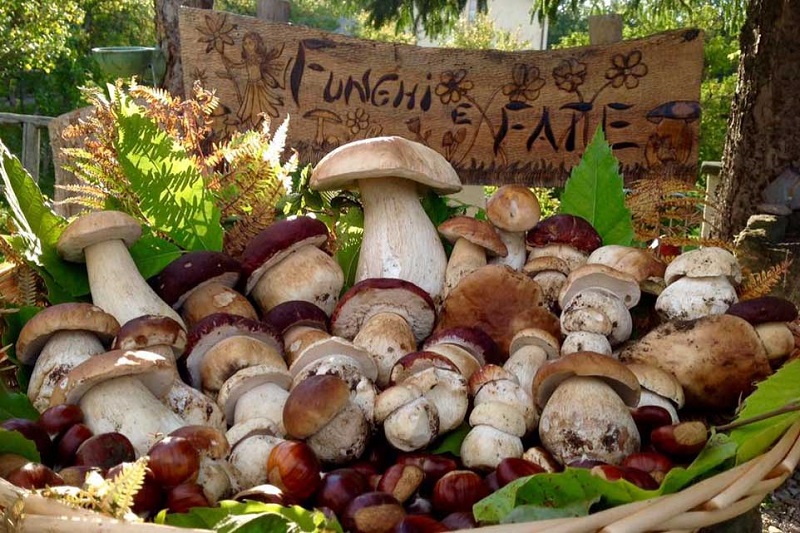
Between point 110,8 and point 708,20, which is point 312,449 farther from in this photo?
point 110,8

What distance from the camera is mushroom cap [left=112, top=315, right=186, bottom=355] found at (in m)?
1.25

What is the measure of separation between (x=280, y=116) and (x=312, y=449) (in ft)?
7.63

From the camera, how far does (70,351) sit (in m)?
1.31

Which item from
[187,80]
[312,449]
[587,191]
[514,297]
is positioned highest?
[187,80]

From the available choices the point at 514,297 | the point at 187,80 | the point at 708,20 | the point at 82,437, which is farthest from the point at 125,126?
the point at 708,20

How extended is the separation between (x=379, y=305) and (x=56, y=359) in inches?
22.7

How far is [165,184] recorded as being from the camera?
166cm

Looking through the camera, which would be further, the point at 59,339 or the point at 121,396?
the point at 59,339

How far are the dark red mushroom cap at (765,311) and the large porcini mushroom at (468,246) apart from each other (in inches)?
19.4

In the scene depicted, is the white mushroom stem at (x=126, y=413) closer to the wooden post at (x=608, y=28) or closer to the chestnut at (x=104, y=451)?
the chestnut at (x=104, y=451)

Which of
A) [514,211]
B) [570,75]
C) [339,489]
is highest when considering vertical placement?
[570,75]

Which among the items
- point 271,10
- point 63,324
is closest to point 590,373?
point 63,324

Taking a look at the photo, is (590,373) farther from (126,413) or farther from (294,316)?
(126,413)

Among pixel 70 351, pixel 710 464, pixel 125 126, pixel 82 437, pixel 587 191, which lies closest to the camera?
pixel 710 464
